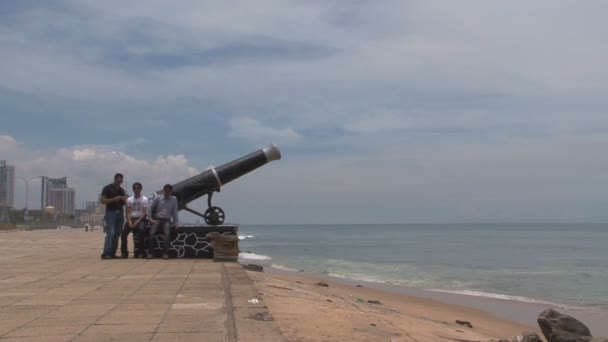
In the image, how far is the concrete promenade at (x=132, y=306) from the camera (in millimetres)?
5105

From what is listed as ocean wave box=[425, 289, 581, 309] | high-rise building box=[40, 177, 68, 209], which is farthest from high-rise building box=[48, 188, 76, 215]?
ocean wave box=[425, 289, 581, 309]

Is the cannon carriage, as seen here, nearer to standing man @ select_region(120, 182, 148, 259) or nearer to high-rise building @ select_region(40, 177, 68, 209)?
standing man @ select_region(120, 182, 148, 259)

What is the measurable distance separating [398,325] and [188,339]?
17.9 ft

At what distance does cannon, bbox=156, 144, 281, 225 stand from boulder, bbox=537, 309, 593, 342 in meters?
7.44

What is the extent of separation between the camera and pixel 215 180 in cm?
1496

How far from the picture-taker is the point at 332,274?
29812 mm

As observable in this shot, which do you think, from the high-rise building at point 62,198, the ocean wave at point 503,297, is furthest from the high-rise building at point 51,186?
the ocean wave at point 503,297

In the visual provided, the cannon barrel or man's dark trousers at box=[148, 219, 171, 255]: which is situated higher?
the cannon barrel

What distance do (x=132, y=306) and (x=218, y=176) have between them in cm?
857

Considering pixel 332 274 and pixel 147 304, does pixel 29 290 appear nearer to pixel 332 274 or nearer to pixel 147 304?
pixel 147 304

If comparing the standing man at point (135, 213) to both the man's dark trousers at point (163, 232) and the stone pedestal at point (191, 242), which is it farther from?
the stone pedestal at point (191, 242)

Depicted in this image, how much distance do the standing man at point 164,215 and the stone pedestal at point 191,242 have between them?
0.57 ft

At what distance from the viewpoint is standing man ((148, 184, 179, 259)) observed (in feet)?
43.1

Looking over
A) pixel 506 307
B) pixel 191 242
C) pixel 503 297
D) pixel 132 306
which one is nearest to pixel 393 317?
pixel 191 242
